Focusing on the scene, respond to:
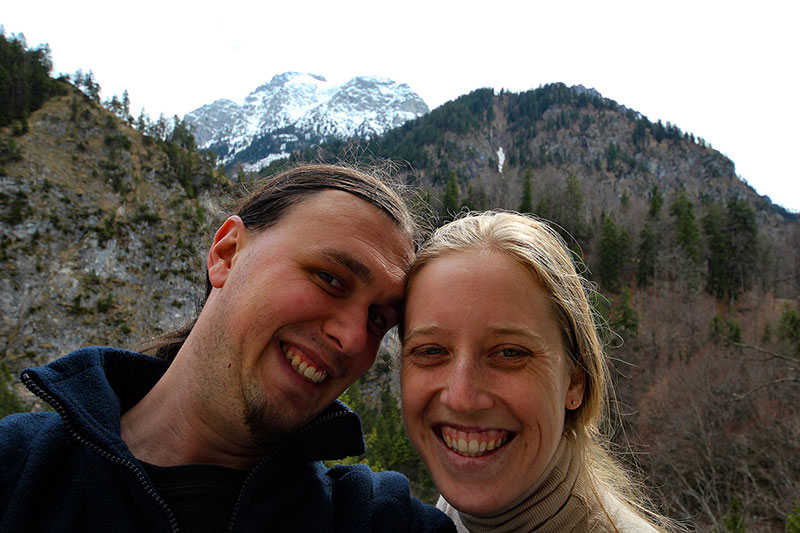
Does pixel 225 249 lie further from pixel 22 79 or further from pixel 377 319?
pixel 22 79

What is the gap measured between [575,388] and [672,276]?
6476 centimetres

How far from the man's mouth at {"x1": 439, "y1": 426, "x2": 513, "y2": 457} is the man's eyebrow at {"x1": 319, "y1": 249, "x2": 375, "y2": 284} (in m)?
0.90

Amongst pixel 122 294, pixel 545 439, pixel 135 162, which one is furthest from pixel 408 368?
pixel 135 162

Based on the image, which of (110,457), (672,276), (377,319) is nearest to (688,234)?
(672,276)

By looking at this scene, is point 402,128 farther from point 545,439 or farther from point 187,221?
point 545,439

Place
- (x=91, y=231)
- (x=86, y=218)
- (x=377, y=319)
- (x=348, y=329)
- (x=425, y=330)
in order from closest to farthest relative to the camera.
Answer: (x=425, y=330) < (x=348, y=329) < (x=377, y=319) < (x=91, y=231) < (x=86, y=218)

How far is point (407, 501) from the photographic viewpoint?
2.29 meters

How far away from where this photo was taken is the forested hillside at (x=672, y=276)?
68.6 ft

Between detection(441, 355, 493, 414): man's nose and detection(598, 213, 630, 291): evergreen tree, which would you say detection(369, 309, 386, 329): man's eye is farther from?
detection(598, 213, 630, 291): evergreen tree

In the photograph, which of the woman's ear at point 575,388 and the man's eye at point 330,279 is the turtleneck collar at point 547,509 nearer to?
the woman's ear at point 575,388

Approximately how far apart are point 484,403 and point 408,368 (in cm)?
44

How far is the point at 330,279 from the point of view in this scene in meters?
2.30

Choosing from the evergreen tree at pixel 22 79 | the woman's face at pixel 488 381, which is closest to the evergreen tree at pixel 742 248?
the woman's face at pixel 488 381

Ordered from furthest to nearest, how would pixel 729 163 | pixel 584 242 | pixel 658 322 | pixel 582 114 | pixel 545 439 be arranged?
pixel 582 114 < pixel 729 163 < pixel 584 242 < pixel 658 322 < pixel 545 439
